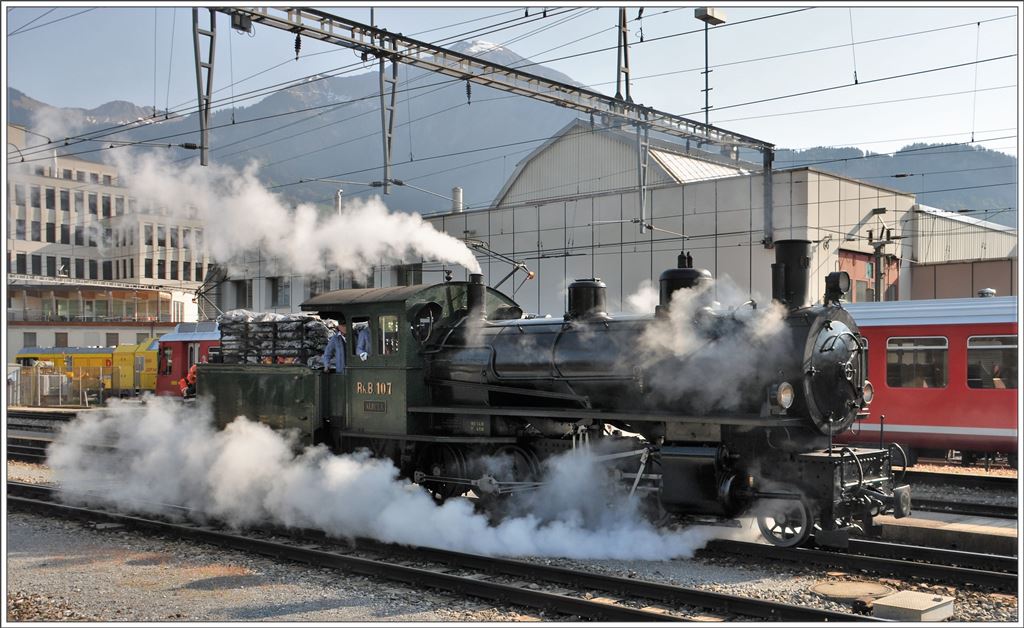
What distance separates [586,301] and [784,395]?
9.05 ft

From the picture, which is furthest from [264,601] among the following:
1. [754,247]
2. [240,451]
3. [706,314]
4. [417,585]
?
[754,247]

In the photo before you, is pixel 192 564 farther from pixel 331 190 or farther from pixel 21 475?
pixel 331 190

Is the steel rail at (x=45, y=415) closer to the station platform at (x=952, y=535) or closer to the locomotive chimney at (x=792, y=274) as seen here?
the locomotive chimney at (x=792, y=274)

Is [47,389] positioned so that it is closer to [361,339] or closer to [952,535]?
[361,339]

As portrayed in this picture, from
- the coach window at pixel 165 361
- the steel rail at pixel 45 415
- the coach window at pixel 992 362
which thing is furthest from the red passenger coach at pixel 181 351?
the coach window at pixel 992 362

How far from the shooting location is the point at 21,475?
56.9ft

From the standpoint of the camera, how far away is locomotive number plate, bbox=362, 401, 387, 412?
1134cm

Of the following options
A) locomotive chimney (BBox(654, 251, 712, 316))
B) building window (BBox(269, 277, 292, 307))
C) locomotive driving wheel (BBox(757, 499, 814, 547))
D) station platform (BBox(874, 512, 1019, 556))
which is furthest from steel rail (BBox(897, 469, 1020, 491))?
building window (BBox(269, 277, 292, 307))

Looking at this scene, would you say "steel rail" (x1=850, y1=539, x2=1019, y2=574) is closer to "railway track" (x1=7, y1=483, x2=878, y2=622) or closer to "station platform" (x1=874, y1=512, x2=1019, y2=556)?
"station platform" (x1=874, y1=512, x2=1019, y2=556)

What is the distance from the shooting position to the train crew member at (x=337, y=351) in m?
12.1

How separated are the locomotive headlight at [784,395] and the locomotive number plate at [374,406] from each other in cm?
516

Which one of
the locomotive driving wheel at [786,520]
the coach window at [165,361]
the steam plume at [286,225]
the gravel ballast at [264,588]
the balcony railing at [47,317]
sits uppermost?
the steam plume at [286,225]

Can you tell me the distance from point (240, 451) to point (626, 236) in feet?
68.4

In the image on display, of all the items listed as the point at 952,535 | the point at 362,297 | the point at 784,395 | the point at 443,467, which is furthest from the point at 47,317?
the point at 952,535
